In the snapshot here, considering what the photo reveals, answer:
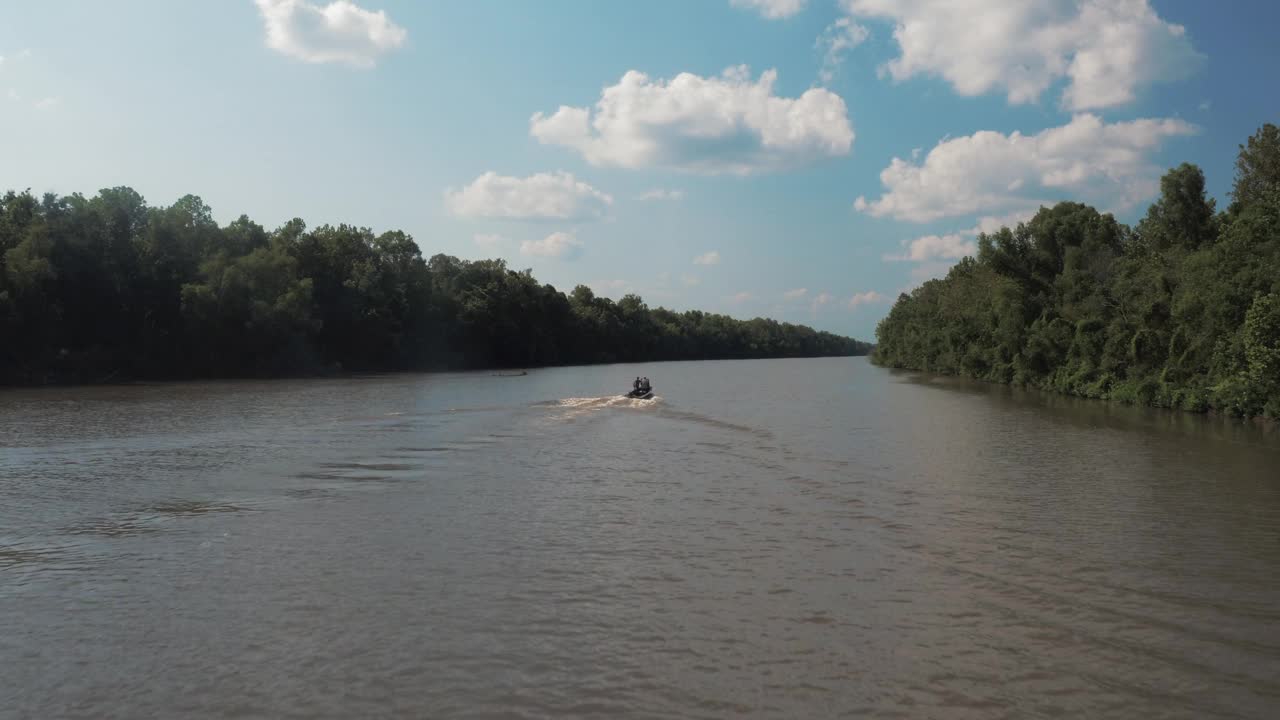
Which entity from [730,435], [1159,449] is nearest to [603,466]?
[730,435]

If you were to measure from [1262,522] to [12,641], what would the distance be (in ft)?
67.3

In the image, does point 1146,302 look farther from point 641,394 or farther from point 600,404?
point 600,404

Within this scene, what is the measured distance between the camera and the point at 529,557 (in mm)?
13414

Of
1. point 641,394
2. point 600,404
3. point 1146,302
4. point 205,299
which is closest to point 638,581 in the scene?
point 600,404

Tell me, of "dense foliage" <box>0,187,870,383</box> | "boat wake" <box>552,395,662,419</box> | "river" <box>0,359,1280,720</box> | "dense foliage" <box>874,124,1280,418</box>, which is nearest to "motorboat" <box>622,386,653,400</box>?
"boat wake" <box>552,395,662,419</box>

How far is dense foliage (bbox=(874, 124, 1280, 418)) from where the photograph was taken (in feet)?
111

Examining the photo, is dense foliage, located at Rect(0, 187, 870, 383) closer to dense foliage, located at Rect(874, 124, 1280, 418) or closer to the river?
the river

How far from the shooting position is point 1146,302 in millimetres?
44500

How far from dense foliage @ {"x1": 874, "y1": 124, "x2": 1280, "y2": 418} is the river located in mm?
9925

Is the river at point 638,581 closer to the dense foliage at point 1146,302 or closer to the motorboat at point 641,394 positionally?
the dense foliage at point 1146,302

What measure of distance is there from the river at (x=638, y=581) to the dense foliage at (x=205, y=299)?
1961 inches

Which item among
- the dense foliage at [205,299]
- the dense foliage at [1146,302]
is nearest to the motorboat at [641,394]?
the dense foliage at [1146,302]

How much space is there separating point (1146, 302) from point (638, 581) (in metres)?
43.2

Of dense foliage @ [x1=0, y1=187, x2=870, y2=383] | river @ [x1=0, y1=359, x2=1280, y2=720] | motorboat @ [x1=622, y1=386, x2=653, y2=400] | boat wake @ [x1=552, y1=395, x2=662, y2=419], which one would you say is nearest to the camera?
river @ [x1=0, y1=359, x2=1280, y2=720]
